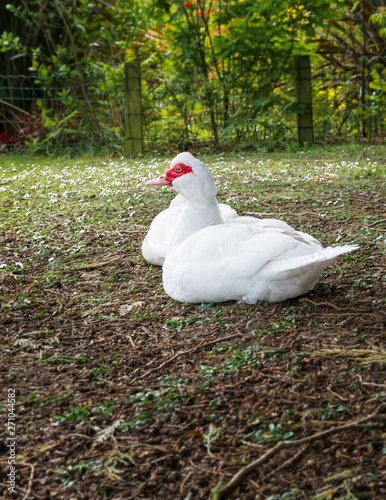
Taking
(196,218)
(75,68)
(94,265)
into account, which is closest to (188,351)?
(196,218)

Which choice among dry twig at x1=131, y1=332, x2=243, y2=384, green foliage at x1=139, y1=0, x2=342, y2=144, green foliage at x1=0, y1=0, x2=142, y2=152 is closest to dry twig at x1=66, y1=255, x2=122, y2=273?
dry twig at x1=131, y1=332, x2=243, y2=384

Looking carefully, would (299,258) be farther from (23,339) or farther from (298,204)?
(298,204)

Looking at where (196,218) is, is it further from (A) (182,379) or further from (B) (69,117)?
(B) (69,117)

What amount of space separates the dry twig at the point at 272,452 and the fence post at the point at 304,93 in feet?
32.5

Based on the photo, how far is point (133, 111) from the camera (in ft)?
38.5

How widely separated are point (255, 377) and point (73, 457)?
0.86m

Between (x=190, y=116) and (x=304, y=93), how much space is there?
2.32 metres

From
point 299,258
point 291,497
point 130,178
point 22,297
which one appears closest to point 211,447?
point 291,497

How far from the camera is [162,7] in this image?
1143 centimetres

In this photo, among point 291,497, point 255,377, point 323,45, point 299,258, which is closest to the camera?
point 291,497

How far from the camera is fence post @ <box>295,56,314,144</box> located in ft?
37.8

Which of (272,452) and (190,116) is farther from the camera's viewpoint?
(190,116)

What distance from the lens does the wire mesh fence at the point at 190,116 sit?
11516 mm

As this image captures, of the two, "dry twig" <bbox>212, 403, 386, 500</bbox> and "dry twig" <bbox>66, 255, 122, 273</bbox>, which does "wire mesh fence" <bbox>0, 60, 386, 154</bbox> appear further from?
"dry twig" <bbox>212, 403, 386, 500</bbox>
